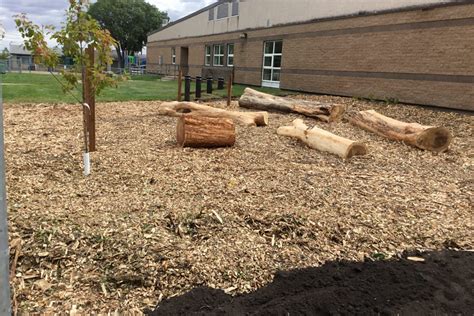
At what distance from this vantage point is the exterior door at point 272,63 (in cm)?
1973

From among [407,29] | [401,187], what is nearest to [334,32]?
[407,29]

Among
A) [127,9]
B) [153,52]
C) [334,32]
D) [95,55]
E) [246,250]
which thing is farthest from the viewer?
[127,9]

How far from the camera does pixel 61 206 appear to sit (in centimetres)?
362

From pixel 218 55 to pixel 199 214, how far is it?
23.7 metres

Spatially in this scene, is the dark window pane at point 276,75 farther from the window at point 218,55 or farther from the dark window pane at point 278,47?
the window at point 218,55

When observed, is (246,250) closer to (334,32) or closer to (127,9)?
(334,32)

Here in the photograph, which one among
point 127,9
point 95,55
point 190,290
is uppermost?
point 127,9

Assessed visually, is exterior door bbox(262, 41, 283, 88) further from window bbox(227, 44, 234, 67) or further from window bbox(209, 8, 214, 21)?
window bbox(209, 8, 214, 21)

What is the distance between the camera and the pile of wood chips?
269 cm

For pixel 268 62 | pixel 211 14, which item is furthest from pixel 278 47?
pixel 211 14

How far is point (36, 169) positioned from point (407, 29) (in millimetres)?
12552

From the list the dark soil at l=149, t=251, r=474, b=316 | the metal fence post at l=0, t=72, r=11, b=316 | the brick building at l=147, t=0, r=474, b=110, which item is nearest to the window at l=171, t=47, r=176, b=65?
the brick building at l=147, t=0, r=474, b=110

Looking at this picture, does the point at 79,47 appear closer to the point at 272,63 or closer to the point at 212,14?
the point at 272,63

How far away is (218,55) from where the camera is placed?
25891mm
